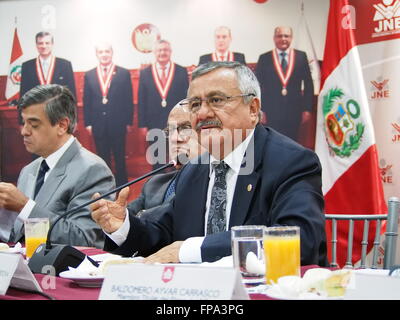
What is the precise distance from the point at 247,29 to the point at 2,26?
2084 millimetres

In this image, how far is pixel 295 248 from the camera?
3.97ft

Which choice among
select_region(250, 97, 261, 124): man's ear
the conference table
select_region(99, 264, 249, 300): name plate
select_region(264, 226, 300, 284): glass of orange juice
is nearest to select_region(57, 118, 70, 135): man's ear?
select_region(250, 97, 261, 124): man's ear

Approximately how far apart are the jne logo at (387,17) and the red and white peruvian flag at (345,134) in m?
0.17

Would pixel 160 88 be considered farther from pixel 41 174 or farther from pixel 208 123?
pixel 208 123

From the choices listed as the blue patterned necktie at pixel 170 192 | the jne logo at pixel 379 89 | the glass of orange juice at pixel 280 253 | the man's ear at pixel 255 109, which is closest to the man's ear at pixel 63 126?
the blue patterned necktie at pixel 170 192

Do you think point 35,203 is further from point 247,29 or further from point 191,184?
point 247,29

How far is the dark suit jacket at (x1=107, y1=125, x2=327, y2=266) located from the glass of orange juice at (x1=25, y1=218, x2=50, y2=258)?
12.5 inches

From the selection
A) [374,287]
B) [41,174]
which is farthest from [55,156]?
[374,287]

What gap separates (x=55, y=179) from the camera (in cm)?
282

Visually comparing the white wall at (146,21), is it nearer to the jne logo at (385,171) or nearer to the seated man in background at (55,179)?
the jne logo at (385,171)

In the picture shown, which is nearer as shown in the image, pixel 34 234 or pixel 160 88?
pixel 34 234

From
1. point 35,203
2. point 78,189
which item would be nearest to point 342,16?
point 78,189

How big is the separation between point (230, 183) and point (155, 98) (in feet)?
7.95
